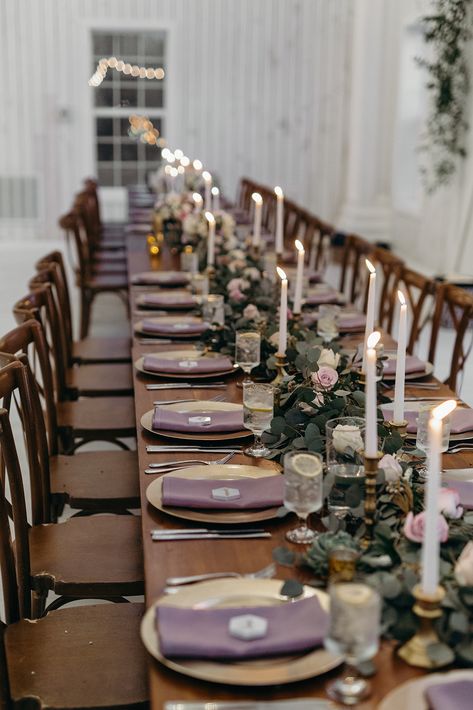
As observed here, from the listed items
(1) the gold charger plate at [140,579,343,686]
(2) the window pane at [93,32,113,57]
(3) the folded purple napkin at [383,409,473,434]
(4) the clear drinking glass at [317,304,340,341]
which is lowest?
(1) the gold charger plate at [140,579,343,686]

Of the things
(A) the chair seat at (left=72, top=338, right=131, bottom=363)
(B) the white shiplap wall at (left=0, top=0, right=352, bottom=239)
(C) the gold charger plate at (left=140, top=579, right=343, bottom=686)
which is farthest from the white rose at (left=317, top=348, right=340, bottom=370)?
(B) the white shiplap wall at (left=0, top=0, right=352, bottom=239)

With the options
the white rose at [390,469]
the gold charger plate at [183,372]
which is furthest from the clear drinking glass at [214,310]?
the white rose at [390,469]

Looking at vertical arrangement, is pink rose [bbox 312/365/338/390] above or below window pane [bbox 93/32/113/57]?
below

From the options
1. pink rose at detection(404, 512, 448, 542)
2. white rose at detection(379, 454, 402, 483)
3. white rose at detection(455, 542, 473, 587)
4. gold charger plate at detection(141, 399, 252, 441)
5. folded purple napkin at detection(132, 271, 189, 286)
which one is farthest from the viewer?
folded purple napkin at detection(132, 271, 189, 286)

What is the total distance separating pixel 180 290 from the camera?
446 centimetres

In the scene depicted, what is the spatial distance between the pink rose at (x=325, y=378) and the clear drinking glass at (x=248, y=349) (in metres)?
0.44

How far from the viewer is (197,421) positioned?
246 centimetres

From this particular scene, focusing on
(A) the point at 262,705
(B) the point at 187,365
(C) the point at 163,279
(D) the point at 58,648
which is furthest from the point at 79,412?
(A) the point at 262,705

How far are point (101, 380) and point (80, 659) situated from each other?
2.15 m

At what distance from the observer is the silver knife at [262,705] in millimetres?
1310

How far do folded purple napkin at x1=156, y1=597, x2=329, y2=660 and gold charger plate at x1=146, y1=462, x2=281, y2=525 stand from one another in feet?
1.34

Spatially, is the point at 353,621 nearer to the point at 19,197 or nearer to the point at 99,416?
the point at 99,416

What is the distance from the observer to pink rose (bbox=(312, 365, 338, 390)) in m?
2.30

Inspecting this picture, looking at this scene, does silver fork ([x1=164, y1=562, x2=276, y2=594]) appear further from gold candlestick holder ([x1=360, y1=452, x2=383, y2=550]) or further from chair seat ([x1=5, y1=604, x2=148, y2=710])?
chair seat ([x1=5, y1=604, x2=148, y2=710])
